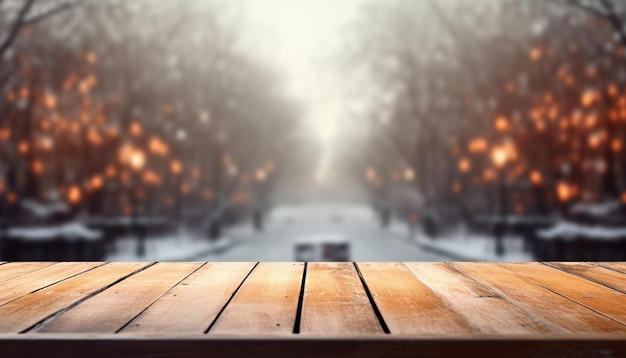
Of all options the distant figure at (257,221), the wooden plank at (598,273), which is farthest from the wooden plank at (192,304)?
the distant figure at (257,221)

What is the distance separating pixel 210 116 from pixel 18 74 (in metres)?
10.2

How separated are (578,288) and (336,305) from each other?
1.40m

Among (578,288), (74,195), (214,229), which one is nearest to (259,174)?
(214,229)

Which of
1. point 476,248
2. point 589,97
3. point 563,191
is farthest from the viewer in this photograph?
point 589,97

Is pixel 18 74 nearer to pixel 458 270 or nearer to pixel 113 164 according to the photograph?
pixel 113 164

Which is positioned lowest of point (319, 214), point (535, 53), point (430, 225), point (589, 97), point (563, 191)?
point (319, 214)

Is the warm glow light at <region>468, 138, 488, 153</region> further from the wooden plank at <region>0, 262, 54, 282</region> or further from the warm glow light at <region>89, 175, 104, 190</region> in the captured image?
the wooden plank at <region>0, 262, 54, 282</region>

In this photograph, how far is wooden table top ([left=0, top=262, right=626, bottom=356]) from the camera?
2.33 m

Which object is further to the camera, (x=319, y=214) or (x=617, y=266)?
(x=319, y=214)

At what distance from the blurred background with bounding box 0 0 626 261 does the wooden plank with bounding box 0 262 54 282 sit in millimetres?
9695

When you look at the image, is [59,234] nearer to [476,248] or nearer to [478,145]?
[476,248]

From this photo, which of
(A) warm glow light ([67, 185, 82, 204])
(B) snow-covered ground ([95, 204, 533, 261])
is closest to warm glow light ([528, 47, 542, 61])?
(B) snow-covered ground ([95, 204, 533, 261])

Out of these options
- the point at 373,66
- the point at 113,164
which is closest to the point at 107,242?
the point at 113,164
